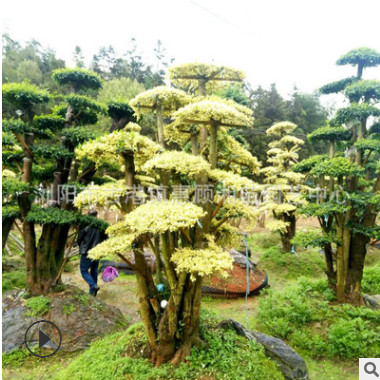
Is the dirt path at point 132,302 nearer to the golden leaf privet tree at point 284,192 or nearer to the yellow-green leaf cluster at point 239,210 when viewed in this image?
the yellow-green leaf cluster at point 239,210

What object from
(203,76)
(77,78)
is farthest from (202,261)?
Answer: (77,78)

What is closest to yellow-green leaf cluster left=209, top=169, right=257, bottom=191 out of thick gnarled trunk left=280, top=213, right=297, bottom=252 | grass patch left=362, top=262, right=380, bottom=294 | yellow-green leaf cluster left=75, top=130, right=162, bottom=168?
yellow-green leaf cluster left=75, top=130, right=162, bottom=168

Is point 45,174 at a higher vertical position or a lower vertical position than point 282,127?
lower

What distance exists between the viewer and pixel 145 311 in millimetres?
4266

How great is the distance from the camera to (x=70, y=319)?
5438 mm

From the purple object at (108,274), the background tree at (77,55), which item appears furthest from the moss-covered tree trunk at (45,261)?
the background tree at (77,55)

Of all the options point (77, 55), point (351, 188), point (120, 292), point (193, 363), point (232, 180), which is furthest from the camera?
point (77, 55)

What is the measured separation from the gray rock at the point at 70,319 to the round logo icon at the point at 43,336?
0.07 metres

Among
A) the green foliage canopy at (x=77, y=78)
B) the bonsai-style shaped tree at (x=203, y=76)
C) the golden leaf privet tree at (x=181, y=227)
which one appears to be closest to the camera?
the golden leaf privet tree at (x=181, y=227)

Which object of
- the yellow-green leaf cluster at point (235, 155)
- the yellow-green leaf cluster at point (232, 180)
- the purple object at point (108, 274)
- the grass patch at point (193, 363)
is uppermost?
the yellow-green leaf cluster at point (235, 155)

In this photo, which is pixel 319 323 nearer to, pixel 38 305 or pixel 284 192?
pixel 38 305

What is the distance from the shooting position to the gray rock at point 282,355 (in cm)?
438

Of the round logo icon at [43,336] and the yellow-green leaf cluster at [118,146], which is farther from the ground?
the yellow-green leaf cluster at [118,146]

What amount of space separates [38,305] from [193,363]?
347cm
